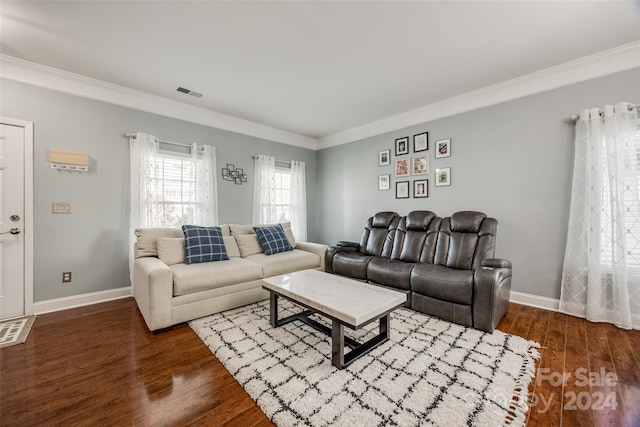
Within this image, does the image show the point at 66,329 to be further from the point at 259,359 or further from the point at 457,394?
the point at 457,394

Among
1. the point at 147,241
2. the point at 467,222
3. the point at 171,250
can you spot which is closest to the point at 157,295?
the point at 171,250

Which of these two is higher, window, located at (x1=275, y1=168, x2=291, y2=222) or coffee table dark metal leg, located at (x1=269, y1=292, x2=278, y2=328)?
window, located at (x1=275, y1=168, x2=291, y2=222)

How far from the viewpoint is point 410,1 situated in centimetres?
191

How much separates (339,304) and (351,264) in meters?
1.49

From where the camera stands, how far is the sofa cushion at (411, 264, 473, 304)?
2.41 meters

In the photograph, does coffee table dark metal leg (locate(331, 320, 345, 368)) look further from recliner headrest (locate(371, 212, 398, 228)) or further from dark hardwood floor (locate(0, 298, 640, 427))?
recliner headrest (locate(371, 212, 398, 228))

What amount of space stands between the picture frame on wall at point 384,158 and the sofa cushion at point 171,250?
3265mm

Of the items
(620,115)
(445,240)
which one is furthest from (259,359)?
(620,115)

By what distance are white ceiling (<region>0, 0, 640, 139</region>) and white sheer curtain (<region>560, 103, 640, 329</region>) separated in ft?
2.69

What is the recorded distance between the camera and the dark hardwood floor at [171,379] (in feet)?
4.64

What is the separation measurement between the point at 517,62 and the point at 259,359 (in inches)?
148

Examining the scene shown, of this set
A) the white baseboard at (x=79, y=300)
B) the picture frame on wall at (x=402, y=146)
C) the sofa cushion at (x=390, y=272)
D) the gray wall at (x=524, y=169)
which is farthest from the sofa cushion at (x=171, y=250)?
the picture frame on wall at (x=402, y=146)

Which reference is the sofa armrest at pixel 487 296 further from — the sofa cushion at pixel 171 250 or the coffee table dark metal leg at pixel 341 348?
the sofa cushion at pixel 171 250

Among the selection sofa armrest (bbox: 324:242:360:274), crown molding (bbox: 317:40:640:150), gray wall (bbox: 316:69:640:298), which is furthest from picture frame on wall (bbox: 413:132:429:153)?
sofa armrest (bbox: 324:242:360:274)
